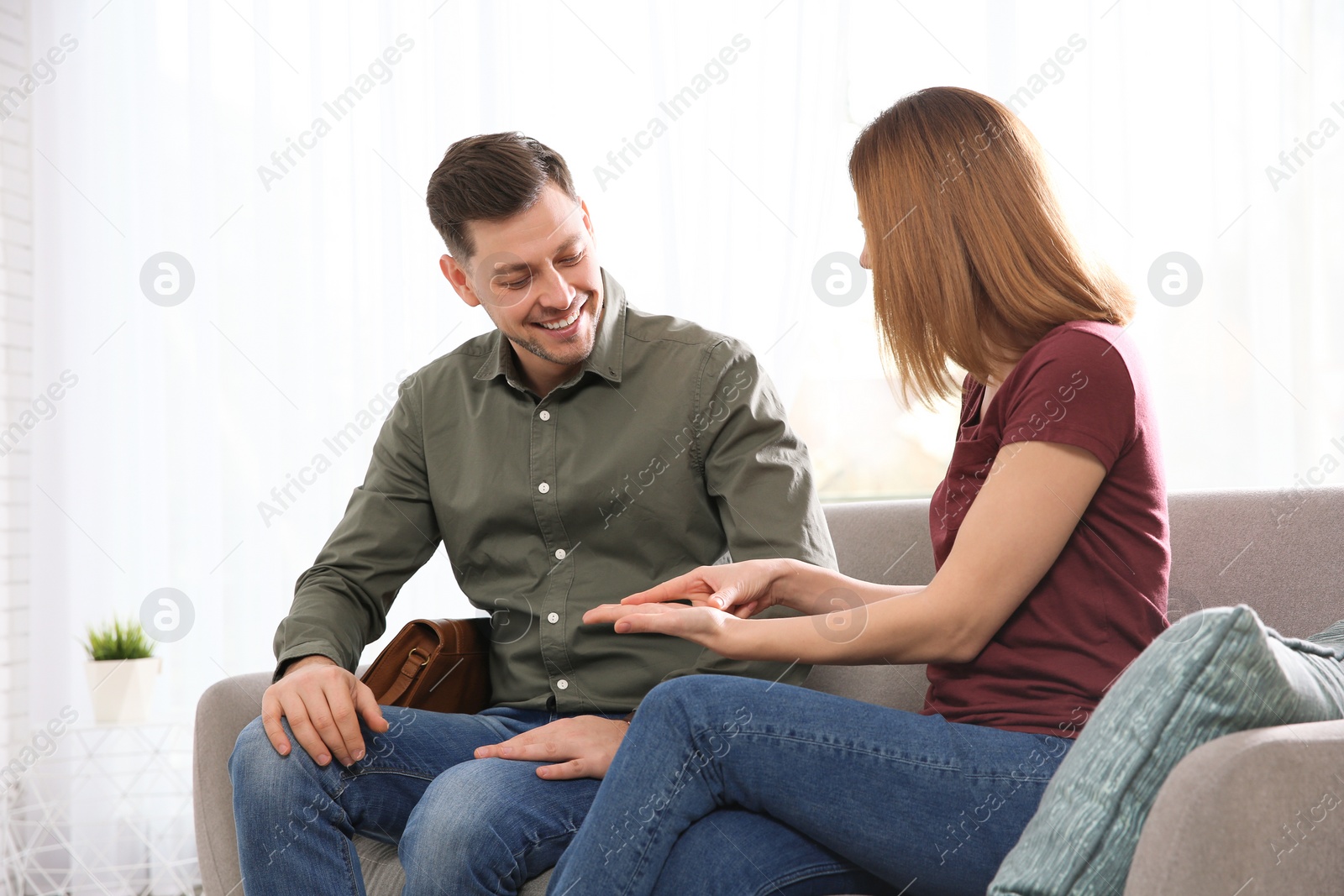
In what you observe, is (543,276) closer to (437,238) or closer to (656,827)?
(656,827)

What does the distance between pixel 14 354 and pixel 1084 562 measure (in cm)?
287

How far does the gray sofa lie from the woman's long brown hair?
1.59 ft

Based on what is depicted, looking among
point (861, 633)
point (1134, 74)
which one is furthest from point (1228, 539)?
point (1134, 74)

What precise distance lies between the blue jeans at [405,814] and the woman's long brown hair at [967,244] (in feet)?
2.26

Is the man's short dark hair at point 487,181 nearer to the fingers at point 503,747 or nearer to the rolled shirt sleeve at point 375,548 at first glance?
the rolled shirt sleeve at point 375,548

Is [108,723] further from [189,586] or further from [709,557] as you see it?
[709,557]

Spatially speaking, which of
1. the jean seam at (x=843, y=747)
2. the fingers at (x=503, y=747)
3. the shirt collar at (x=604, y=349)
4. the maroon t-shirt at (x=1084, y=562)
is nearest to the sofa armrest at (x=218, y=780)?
the fingers at (x=503, y=747)

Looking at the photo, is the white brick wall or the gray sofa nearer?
the gray sofa

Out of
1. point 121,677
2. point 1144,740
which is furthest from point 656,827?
point 121,677

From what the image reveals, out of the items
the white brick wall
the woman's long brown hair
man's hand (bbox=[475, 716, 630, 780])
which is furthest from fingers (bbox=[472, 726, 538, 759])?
the white brick wall

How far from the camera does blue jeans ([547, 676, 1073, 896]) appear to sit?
984 mm

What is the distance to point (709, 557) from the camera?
1.59 metres

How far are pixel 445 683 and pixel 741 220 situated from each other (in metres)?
1.46

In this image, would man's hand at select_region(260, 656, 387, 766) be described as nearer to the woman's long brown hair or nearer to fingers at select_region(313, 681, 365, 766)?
fingers at select_region(313, 681, 365, 766)
